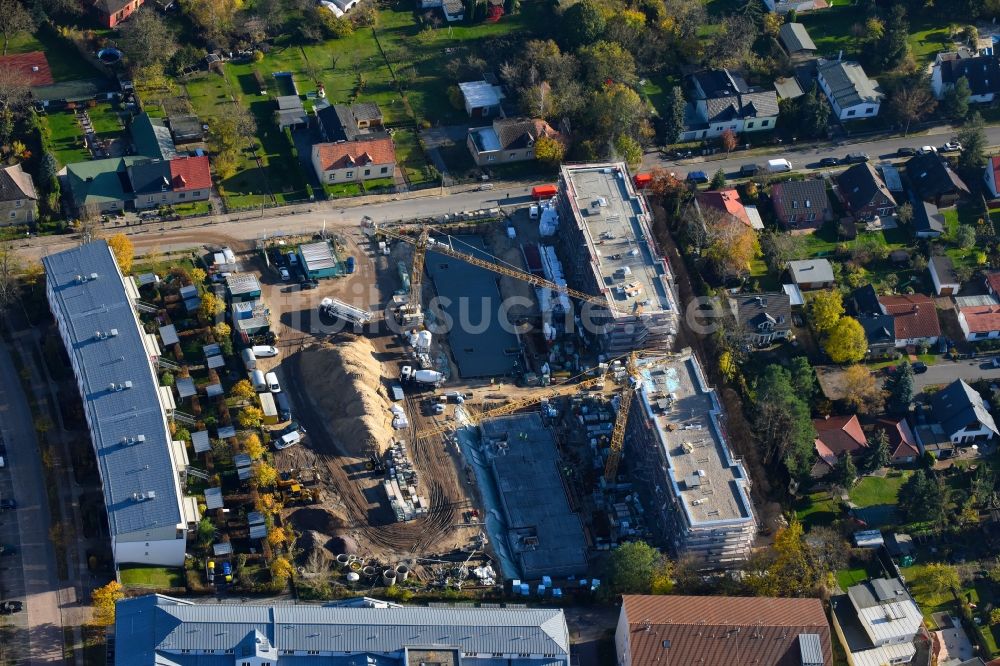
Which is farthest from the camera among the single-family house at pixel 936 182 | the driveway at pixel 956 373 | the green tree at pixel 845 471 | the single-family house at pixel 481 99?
the single-family house at pixel 481 99

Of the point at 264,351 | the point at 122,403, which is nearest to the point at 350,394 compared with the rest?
the point at 264,351

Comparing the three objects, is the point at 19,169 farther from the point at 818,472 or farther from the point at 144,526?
the point at 818,472

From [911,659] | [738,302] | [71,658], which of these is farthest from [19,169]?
[911,659]

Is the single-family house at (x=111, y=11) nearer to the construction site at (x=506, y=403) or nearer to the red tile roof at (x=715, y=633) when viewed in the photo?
the construction site at (x=506, y=403)

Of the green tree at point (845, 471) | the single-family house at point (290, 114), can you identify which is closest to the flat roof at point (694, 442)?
the green tree at point (845, 471)

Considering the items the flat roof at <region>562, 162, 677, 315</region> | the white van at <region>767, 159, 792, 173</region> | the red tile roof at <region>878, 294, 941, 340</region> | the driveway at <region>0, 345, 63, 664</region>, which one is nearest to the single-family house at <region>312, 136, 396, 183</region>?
the flat roof at <region>562, 162, 677, 315</region>

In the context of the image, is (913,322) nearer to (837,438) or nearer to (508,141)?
(837,438)

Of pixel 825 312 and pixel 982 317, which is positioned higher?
pixel 825 312
